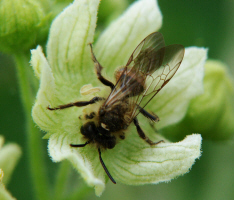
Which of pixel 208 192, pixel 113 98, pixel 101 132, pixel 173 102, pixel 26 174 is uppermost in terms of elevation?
pixel 113 98

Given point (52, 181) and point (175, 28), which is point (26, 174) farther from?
point (175, 28)

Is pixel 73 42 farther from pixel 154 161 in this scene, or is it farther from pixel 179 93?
pixel 154 161

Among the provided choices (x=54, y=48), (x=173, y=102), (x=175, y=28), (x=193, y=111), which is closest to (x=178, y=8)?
(x=175, y=28)

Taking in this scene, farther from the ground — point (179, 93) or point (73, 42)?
point (73, 42)

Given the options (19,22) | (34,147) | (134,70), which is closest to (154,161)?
(134,70)

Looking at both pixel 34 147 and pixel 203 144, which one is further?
pixel 203 144

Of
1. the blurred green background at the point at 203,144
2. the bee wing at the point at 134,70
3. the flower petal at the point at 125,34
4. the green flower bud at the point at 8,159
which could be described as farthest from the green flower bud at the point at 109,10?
the green flower bud at the point at 8,159

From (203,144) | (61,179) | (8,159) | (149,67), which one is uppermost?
(149,67)

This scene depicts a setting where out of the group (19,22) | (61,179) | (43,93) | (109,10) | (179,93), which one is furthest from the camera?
(109,10)
